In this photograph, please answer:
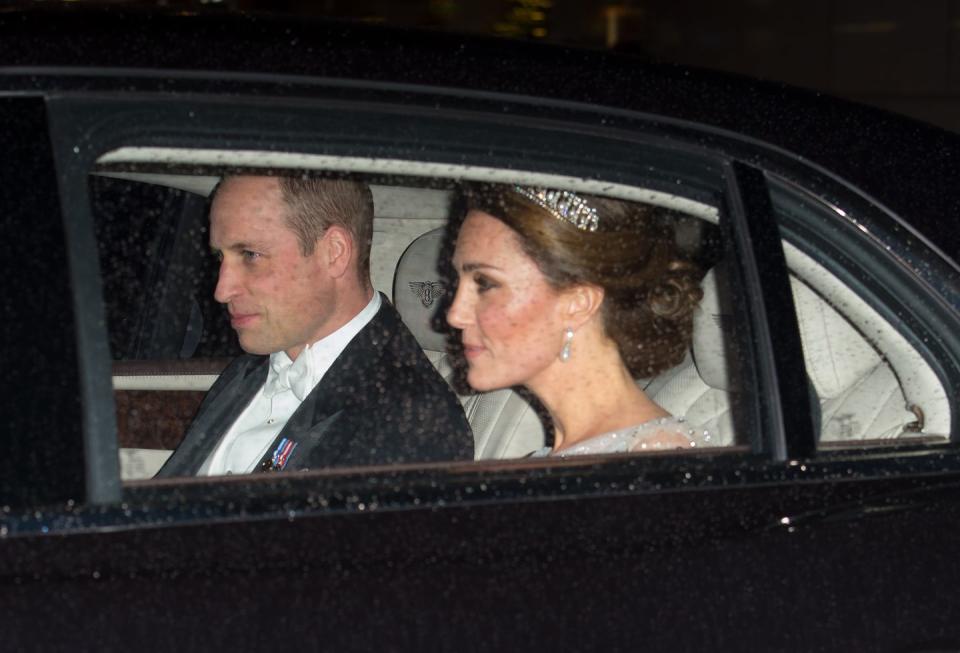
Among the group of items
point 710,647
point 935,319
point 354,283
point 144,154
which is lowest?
point 710,647

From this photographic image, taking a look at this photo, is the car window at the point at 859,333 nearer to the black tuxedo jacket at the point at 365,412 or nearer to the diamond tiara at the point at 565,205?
the diamond tiara at the point at 565,205

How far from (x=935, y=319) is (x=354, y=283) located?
1015 millimetres

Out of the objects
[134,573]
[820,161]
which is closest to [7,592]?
[134,573]

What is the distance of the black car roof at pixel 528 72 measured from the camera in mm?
1580

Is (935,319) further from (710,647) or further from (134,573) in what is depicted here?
(134,573)

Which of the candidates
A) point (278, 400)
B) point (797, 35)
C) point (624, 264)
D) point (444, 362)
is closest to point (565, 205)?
point (624, 264)

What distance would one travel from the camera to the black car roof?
1.58 meters

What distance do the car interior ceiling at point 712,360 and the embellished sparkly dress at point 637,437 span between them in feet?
0.08

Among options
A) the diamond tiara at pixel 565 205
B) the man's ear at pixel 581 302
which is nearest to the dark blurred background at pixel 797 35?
the man's ear at pixel 581 302

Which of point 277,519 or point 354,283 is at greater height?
point 354,283

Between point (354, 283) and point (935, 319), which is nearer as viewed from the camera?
point (935, 319)

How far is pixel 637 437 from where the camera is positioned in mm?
2018

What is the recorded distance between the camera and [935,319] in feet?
5.98

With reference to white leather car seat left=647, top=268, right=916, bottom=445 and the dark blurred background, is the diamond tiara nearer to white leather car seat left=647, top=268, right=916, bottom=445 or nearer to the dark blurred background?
white leather car seat left=647, top=268, right=916, bottom=445
